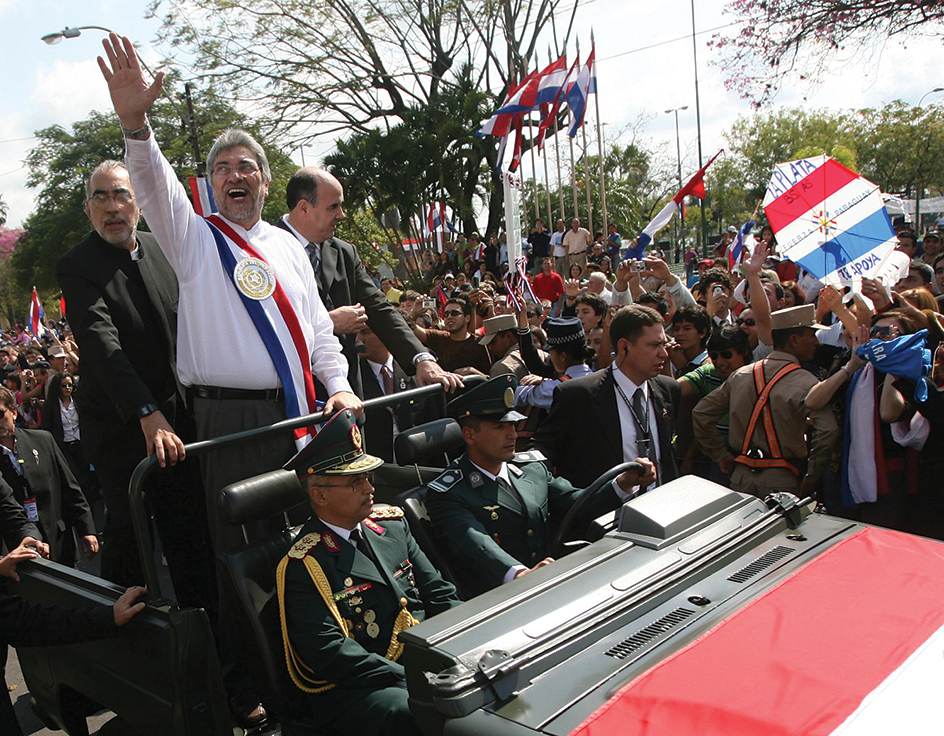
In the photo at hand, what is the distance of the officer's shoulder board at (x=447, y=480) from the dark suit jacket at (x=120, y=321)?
1222 millimetres

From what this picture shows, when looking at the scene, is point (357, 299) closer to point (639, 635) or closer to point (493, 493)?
point (493, 493)

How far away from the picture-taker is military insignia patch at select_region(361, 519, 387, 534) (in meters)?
3.15

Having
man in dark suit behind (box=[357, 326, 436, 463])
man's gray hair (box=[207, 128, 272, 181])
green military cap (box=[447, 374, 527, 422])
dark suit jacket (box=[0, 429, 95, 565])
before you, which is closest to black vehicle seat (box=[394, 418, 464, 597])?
green military cap (box=[447, 374, 527, 422])

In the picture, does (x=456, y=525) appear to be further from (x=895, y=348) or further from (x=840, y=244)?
(x=840, y=244)

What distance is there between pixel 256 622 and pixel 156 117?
31.0 metres

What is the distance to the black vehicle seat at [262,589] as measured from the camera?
280 centimetres

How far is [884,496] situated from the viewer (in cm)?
457

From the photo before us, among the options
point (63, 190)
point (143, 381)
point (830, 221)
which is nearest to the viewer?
point (143, 381)

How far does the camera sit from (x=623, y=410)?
4406 millimetres

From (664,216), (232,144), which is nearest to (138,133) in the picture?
(232,144)

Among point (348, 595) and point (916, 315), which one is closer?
point (348, 595)

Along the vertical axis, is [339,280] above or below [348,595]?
above

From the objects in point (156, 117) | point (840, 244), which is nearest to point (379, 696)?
point (840, 244)

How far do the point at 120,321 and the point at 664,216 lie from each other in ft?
30.3
